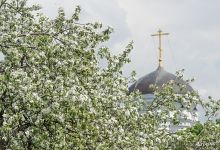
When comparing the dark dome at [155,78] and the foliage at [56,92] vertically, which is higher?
the dark dome at [155,78]

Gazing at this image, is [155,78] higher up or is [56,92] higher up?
[155,78]

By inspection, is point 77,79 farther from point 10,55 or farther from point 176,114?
point 176,114

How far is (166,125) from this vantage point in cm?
1841

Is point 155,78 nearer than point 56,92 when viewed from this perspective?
No

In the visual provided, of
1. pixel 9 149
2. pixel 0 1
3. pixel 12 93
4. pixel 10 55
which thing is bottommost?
pixel 9 149

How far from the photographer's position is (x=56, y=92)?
10.7 m

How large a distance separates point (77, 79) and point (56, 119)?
851mm

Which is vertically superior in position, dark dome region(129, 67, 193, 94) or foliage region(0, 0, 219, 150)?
dark dome region(129, 67, 193, 94)

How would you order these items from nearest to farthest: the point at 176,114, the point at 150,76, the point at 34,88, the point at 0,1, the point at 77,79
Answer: the point at 34,88 → the point at 77,79 → the point at 0,1 → the point at 176,114 → the point at 150,76

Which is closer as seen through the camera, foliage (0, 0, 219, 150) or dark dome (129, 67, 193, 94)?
foliage (0, 0, 219, 150)

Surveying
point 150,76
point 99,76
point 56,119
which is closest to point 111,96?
point 99,76

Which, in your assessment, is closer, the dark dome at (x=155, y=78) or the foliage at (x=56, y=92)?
the foliage at (x=56, y=92)

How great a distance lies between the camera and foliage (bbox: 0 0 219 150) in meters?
10.7

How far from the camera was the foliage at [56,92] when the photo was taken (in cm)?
1068
